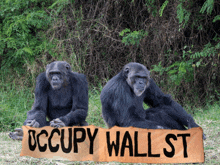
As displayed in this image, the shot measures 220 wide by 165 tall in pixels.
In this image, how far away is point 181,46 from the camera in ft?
22.7

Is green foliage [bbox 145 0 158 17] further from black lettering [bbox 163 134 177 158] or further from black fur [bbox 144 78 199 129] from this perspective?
black lettering [bbox 163 134 177 158]

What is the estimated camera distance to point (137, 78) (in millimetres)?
4176

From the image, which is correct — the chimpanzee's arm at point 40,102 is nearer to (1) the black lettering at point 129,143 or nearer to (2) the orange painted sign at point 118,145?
(2) the orange painted sign at point 118,145

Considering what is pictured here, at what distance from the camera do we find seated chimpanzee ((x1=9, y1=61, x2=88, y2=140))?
14.7ft

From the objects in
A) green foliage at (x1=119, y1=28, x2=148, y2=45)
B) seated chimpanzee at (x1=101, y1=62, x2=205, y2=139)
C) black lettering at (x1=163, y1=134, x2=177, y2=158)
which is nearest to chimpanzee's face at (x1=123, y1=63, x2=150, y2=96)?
seated chimpanzee at (x1=101, y1=62, x2=205, y2=139)

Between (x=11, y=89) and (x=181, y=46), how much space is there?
4217 millimetres

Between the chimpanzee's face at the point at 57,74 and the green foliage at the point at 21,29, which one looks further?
the green foliage at the point at 21,29

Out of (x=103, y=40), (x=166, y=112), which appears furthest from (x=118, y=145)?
(x=103, y=40)

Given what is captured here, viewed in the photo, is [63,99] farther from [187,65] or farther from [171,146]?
[187,65]

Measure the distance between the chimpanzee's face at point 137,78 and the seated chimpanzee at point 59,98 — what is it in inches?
31.2

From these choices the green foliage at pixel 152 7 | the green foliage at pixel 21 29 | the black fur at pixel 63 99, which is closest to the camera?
the black fur at pixel 63 99

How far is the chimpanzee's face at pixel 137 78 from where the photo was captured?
13.5ft

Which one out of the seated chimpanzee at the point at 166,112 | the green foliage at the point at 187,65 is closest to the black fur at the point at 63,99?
the seated chimpanzee at the point at 166,112

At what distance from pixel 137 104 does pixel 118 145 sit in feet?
2.74
